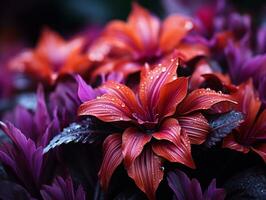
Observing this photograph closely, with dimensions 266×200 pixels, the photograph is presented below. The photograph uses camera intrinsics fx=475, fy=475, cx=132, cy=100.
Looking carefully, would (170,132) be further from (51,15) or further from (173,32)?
(51,15)

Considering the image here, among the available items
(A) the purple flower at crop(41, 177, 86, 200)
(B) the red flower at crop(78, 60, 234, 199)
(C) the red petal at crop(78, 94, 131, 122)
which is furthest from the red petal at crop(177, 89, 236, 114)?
(A) the purple flower at crop(41, 177, 86, 200)

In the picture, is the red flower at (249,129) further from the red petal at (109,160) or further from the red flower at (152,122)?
the red petal at (109,160)

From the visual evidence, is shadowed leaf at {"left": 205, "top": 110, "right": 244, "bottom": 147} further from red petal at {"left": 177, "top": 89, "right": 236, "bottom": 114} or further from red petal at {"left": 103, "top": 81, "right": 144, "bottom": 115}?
red petal at {"left": 103, "top": 81, "right": 144, "bottom": 115}

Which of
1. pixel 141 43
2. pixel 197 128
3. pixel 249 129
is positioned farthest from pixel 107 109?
pixel 141 43

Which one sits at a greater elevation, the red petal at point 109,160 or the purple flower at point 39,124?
the purple flower at point 39,124

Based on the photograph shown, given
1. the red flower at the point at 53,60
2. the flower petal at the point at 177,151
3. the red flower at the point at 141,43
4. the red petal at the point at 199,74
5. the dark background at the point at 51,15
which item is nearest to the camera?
the flower petal at the point at 177,151

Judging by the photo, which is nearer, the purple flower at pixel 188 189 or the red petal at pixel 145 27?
the purple flower at pixel 188 189

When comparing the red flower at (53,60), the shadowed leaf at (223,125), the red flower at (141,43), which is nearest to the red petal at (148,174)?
the shadowed leaf at (223,125)
